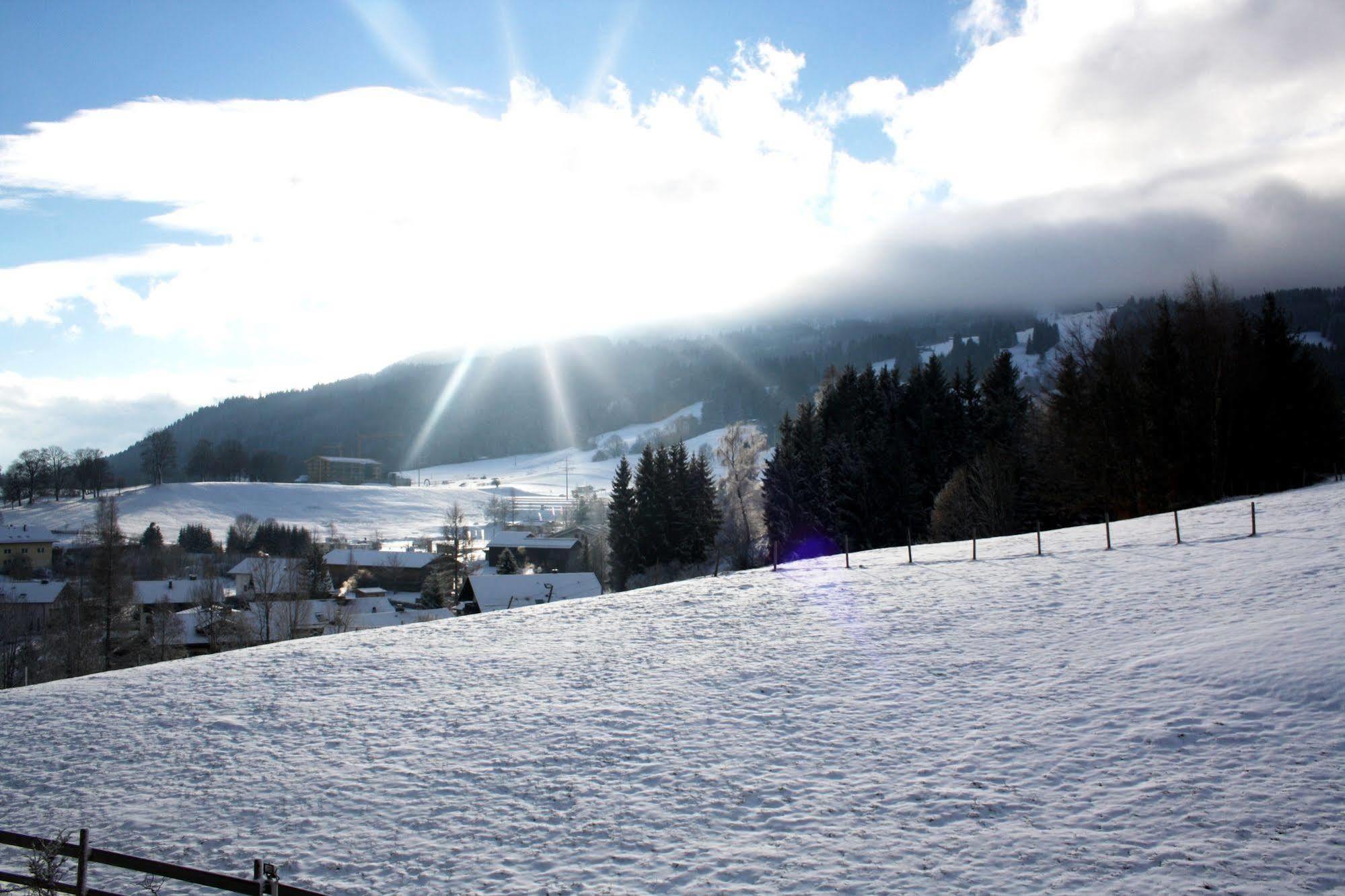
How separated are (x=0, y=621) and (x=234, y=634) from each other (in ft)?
55.6

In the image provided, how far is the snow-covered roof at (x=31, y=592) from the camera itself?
213 feet

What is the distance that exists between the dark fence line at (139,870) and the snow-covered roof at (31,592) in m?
69.4

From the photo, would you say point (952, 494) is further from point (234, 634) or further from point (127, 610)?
point (127, 610)

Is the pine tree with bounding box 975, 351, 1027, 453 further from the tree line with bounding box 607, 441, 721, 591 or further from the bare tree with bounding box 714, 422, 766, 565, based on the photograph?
the tree line with bounding box 607, 441, 721, 591

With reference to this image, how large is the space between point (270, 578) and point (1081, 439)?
211 feet

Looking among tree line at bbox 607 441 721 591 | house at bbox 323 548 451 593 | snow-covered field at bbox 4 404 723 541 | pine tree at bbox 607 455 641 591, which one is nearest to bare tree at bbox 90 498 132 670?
pine tree at bbox 607 455 641 591

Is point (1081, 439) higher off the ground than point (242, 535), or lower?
higher

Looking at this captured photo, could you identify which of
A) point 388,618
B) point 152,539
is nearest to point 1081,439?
point 388,618

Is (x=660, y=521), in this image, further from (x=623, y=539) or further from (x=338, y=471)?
(x=338, y=471)

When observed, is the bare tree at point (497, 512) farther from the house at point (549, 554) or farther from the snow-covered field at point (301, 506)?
the house at point (549, 554)

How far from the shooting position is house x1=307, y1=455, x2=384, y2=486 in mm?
189500

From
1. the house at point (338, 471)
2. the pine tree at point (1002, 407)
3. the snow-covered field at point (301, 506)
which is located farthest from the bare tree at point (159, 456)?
the pine tree at point (1002, 407)

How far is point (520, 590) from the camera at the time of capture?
53.7m

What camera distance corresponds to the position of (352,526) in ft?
445
